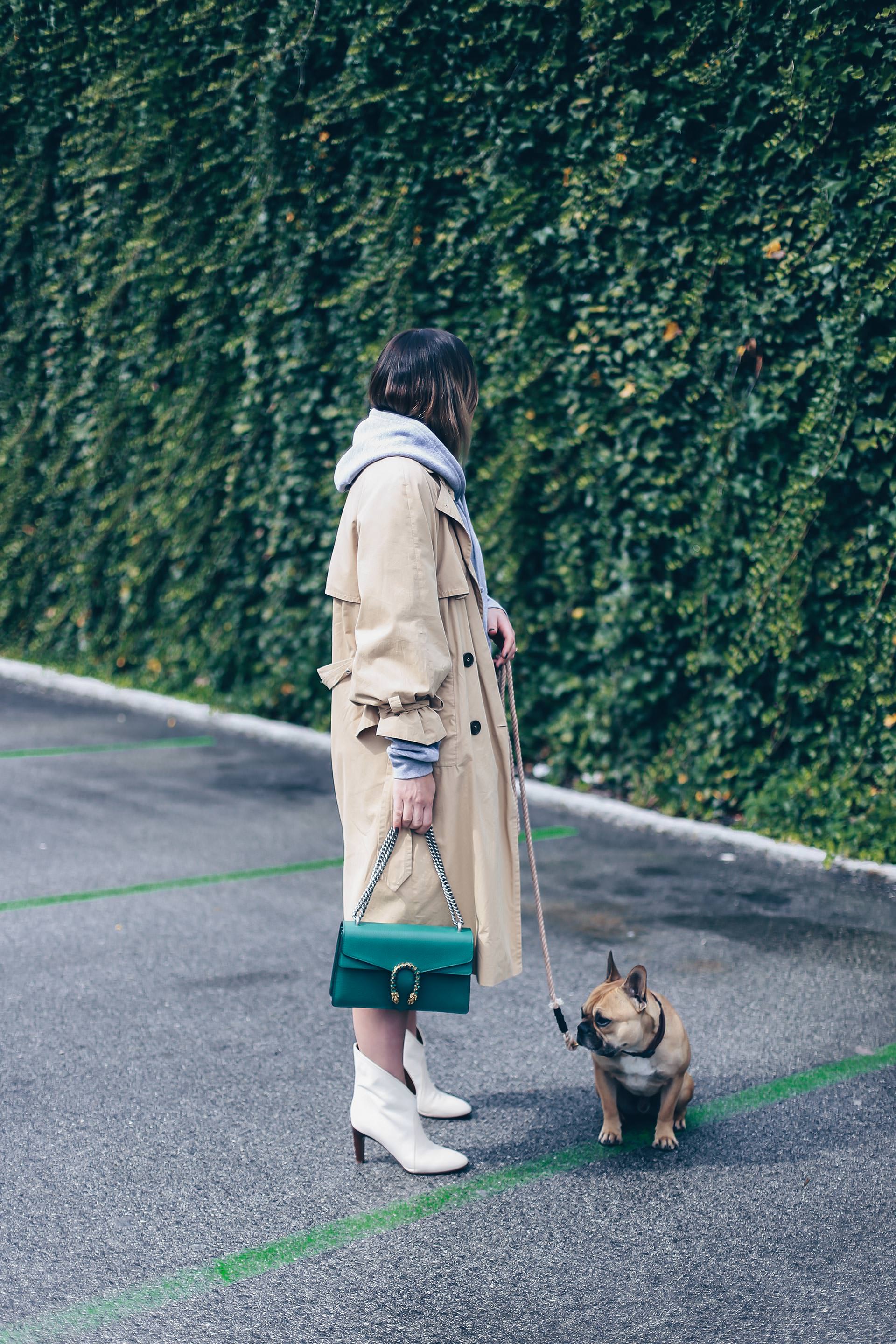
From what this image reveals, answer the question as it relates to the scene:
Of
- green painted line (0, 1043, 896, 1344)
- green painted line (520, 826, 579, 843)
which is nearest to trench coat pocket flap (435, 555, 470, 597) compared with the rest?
green painted line (0, 1043, 896, 1344)

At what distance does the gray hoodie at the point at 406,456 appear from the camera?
2988mm

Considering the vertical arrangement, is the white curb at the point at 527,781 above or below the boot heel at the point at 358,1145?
above

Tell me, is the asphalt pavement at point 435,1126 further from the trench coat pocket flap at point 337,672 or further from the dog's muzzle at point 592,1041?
the trench coat pocket flap at point 337,672

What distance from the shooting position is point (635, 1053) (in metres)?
3.28

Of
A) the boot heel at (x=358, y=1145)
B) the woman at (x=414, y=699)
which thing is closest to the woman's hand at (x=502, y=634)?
the woman at (x=414, y=699)

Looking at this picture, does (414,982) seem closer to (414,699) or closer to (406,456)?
(414,699)

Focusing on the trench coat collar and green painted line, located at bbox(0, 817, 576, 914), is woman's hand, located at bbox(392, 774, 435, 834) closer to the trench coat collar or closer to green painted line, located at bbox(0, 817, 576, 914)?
the trench coat collar

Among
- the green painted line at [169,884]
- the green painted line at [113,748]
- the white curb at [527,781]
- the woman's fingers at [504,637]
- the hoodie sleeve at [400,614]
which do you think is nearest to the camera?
the hoodie sleeve at [400,614]

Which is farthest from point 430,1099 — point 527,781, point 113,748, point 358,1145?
point 113,748

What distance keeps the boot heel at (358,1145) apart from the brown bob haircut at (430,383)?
1689 millimetres

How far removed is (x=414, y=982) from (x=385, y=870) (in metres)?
0.27

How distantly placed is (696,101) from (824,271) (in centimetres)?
105

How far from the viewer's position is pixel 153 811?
21.9 feet

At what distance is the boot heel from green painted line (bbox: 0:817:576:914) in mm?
2328
